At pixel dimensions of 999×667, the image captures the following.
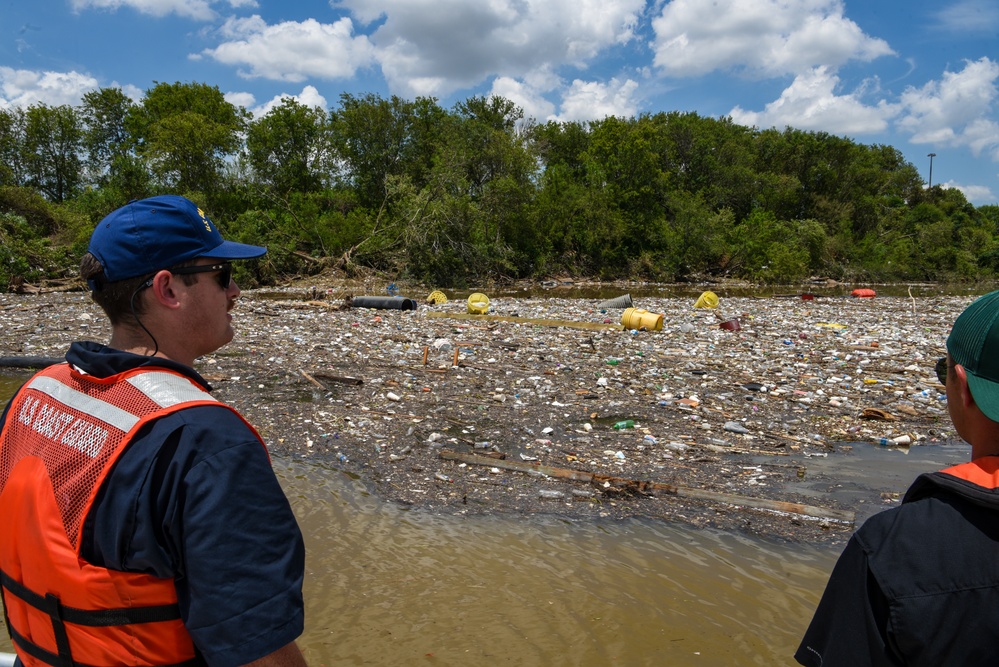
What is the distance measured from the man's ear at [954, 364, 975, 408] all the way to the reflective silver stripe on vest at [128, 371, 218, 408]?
135cm

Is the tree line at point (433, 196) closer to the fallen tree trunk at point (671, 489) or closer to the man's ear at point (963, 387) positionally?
the fallen tree trunk at point (671, 489)

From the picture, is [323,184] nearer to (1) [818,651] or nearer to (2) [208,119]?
(2) [208,119]

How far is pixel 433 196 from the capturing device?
24.2 meters

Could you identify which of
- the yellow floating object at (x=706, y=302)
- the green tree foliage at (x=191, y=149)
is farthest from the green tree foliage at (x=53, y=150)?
the yellow floating object at (x=706, y=302)

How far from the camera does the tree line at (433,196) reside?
24.5m

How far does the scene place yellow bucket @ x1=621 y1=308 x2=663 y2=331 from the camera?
10.7m

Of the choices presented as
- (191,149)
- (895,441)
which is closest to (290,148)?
(191,149)

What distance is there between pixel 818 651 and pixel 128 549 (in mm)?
1239

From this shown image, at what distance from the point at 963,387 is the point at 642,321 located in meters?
9.76

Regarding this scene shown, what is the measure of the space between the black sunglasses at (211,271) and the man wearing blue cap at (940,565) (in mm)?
1342

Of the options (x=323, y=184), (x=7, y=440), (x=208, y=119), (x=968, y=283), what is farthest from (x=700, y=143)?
(x=7, y=440)

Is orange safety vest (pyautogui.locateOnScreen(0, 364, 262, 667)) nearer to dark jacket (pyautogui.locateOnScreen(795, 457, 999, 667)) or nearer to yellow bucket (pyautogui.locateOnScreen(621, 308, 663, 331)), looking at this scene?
dark jacket (pyautogui.locateOnScreen(795, 457, 999, 667))

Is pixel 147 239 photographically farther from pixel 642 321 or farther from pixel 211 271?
pixel 642 321

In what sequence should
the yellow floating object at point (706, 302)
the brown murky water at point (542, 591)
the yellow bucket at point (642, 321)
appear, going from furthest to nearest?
the yellow floating object at point (706, 302)
the yellow bucket at point (642, 321)
the brown murky water at point (542, 591)
